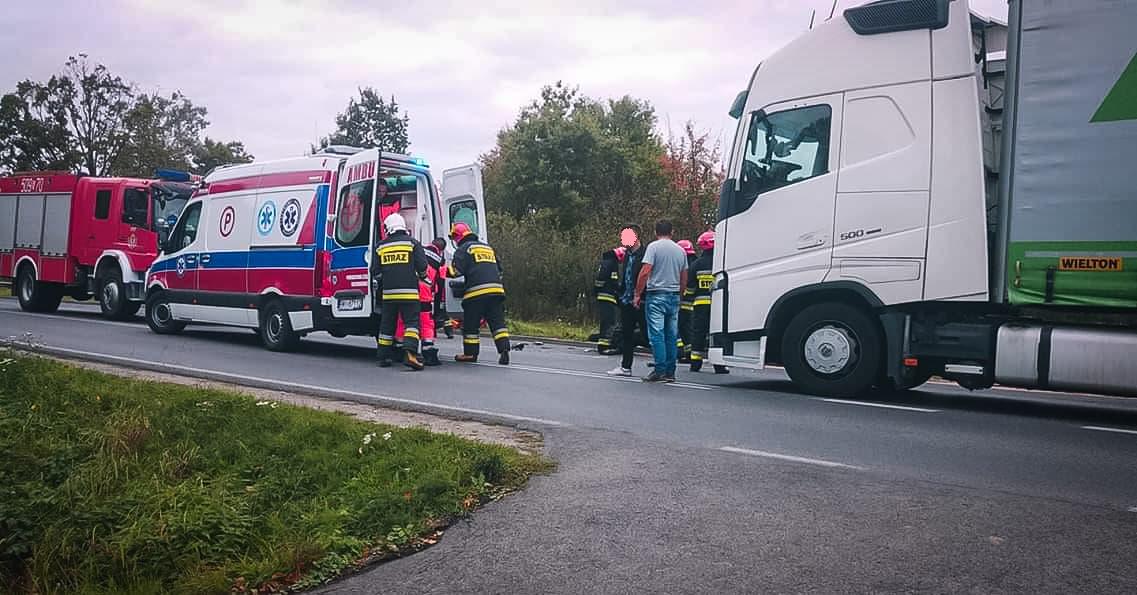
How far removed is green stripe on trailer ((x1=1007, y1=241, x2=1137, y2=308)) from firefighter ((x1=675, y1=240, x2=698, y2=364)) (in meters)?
5.43

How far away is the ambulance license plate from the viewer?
43.1 ft

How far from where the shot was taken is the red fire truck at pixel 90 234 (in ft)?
64.6

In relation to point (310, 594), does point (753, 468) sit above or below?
above

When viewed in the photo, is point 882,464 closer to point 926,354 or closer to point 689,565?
point 689,565

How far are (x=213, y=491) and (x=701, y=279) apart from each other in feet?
29.0

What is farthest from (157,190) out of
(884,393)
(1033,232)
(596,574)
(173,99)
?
(173,99)

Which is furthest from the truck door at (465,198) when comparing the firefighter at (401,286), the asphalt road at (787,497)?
the asphalt road at (787,497)

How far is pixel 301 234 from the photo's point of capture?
45.1 ft

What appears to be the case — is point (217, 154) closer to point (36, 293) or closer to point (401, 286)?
point (36, 293)

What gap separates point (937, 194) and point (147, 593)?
24.8 ft

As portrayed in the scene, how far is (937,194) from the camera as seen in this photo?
31.0 ft

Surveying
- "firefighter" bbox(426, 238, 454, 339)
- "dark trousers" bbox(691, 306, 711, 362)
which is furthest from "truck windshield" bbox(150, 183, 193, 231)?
"dark trousers" bbox(691, 306, 711, 362)

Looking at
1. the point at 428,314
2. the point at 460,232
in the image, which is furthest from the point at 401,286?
the point at 460,232

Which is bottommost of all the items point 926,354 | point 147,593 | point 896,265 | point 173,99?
point 147,593
